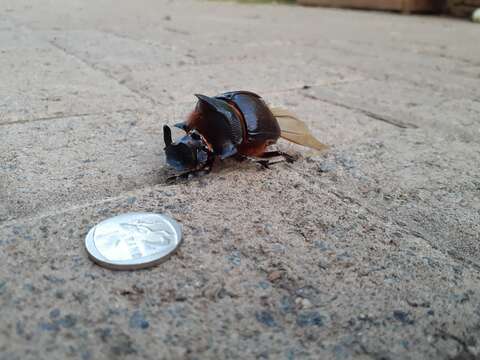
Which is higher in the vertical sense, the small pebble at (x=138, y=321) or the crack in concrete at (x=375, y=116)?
the crack in concrete at (x=375, y=116)

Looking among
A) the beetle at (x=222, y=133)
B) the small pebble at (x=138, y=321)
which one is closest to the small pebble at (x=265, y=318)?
the small pebble at (x=138, y=321)

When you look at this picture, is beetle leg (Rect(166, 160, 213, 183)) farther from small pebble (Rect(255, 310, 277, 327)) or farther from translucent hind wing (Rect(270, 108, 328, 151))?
small pebble (Rect(255, 310, 277, 327))

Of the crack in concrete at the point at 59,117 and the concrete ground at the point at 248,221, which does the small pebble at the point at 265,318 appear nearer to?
the concrete ground at the point at 248,221

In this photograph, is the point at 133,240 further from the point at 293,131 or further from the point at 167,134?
the point at 293,131

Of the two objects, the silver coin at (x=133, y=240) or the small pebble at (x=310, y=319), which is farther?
the silver coin at (x=133, y=240)

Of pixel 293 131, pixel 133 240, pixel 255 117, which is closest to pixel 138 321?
pixel 133 240
